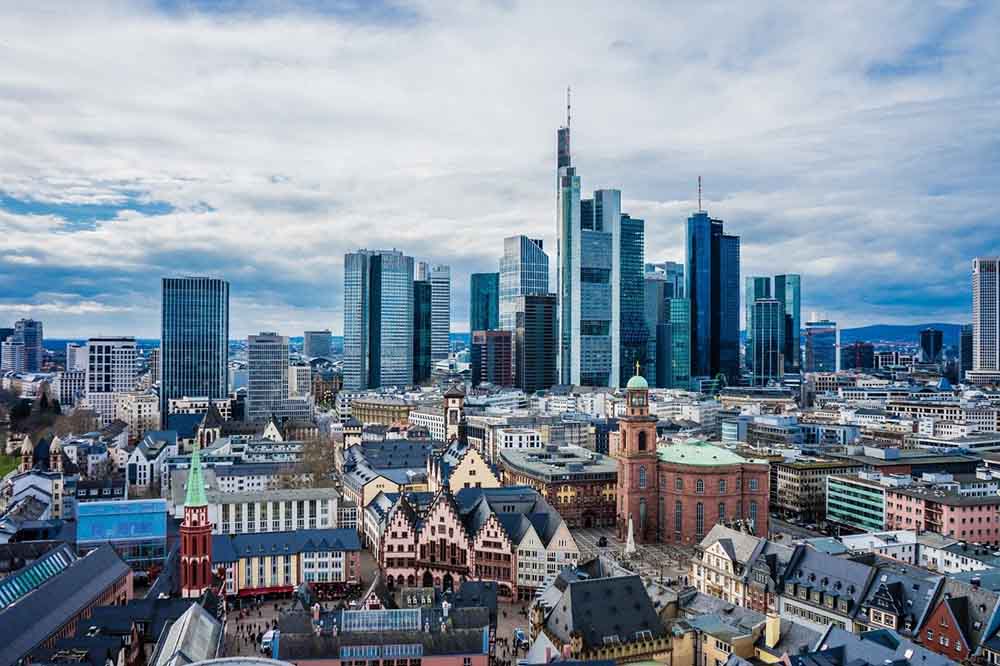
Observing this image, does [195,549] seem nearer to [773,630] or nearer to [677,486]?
[773,630]

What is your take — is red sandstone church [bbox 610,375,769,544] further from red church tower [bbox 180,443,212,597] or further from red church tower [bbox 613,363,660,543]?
red church tower [bbox 180,443,212,597]

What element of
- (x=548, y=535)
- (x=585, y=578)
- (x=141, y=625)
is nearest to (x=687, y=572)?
(x=548, y=535)

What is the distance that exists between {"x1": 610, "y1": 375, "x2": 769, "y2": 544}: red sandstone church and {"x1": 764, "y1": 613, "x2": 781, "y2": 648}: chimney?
4558 centimetres

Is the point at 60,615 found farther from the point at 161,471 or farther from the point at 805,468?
the point at 805,468

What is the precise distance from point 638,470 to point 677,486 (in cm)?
446

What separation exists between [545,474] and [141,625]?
62.1m

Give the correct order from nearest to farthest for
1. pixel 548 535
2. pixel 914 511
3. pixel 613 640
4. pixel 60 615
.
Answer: pixel 613 640, pixel 60 615, pixel 548 535, pixel 914 511

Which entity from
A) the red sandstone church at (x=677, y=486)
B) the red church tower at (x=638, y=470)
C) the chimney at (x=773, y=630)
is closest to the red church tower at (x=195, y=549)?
the chimney at (x=773, y=630)

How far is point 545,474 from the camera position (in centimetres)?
11638

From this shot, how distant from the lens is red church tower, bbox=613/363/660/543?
103000 millimetres

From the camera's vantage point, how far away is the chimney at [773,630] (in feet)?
178

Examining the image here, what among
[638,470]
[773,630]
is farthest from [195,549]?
[638,470]

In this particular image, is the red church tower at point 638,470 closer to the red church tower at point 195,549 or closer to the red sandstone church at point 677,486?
the red sandstone church at point 677,486

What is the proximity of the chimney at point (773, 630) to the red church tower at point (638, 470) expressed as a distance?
47.7 meters
